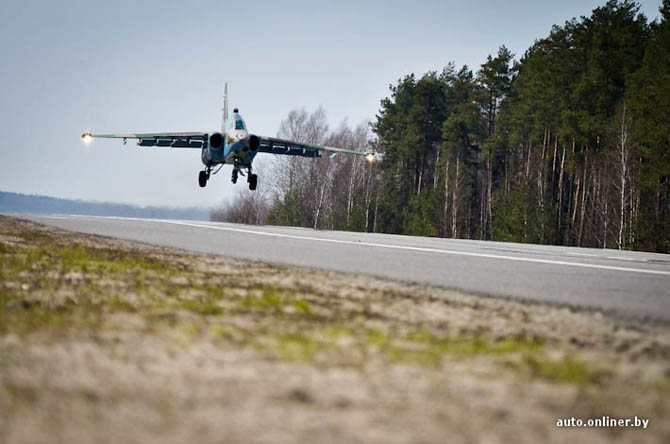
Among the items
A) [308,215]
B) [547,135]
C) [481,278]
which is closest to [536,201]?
[547,135]

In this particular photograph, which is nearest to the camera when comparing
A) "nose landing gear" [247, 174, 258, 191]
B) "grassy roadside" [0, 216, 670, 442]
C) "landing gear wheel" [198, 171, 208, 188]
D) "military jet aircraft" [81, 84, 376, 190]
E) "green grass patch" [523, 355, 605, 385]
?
"grassy roadside" [0, 216, 670, 442]

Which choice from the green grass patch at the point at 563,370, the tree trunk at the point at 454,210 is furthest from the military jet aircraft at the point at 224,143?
the green grass patch at the point at 563,370

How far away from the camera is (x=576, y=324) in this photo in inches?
104

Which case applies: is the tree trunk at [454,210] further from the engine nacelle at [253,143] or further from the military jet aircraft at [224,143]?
the engine nacelle at [253,143]

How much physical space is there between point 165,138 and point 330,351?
3160 centimetres

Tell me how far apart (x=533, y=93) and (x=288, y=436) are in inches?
1800

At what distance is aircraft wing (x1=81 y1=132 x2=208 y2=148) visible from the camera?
98.2 feet

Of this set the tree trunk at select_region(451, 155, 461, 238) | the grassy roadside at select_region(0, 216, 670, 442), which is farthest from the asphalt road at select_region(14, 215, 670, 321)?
the tree trunk at select_region(451, 155, 461, 238)

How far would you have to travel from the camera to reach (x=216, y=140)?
23.4m

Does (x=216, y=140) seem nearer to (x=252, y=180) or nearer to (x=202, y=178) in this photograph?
(x=252, y=180)

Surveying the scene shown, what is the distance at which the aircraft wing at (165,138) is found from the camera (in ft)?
98.2

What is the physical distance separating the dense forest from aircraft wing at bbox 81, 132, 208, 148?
18530mm

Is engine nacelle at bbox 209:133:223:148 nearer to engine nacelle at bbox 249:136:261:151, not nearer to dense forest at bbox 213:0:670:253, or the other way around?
engine nacelle at bbox 249:136:261:151

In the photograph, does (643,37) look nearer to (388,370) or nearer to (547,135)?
(547,135)
